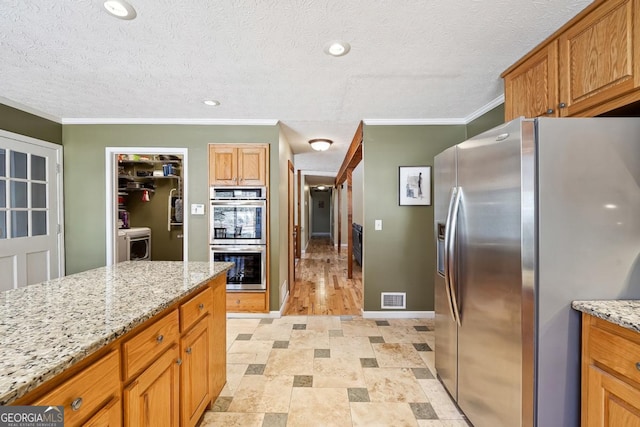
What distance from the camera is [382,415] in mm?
1761

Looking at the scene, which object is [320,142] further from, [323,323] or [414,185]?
[323,323]

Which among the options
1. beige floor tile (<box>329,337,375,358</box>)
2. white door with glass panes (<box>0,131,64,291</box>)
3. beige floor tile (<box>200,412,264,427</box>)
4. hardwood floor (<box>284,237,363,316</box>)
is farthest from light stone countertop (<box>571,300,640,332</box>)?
white door with glass panes (<box>0,131,64,291</box>)

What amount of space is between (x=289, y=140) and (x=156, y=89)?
6.43ft

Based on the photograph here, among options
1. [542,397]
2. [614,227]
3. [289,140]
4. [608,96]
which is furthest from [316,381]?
[289,140]

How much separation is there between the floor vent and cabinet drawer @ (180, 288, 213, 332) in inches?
87.1

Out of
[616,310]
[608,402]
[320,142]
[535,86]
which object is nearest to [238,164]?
[320,142]

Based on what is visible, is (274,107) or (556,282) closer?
(556,282)

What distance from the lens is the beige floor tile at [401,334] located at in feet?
9.09

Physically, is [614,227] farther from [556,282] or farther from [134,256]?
[134,256]

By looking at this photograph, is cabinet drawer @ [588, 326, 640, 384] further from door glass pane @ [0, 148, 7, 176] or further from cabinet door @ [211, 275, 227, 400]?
door glass pane @ [0, 148, 7, 176]

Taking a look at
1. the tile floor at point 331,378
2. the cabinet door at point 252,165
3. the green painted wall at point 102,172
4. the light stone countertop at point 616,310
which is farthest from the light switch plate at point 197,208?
the light stone countertop at point 616,310

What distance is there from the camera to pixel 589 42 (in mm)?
1464

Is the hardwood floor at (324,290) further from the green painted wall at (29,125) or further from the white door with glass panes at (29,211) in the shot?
the green painted wall at (29,125)

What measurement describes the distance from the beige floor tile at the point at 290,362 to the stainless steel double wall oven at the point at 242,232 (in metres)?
0.94
